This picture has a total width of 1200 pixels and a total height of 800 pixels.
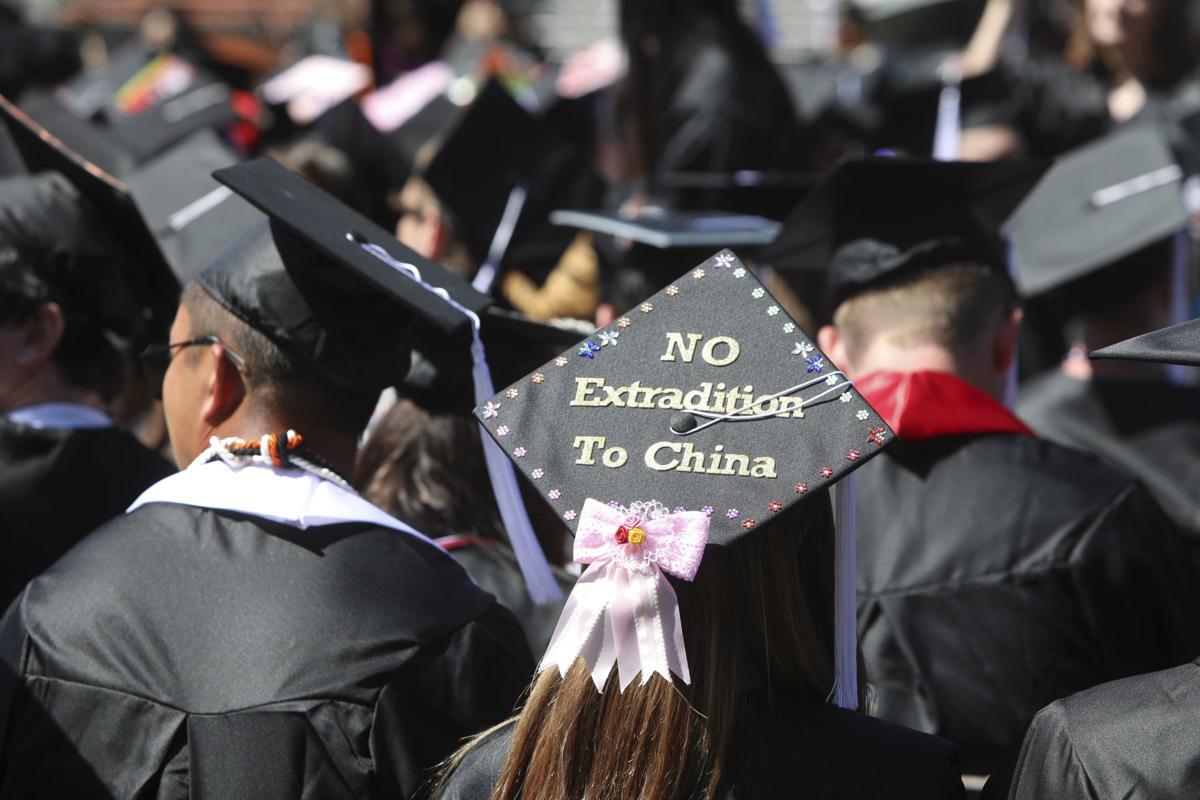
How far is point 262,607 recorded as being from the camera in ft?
7.22

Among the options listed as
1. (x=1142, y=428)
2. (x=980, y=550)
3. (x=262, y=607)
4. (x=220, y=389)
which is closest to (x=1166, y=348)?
(x=980, y=550)

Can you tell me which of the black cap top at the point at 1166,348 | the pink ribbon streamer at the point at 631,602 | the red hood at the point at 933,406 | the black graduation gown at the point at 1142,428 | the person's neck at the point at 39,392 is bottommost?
the black graduation gown at the point at 1142,428

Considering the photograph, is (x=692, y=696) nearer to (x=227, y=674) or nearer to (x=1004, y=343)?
(x=227, y=674)

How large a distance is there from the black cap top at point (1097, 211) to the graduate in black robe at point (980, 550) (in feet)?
3.37

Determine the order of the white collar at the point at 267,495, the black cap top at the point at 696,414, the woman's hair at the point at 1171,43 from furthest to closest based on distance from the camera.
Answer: the woman's hair at the point at 1171,43 < the white collar at the point at 267,495 < the black cap top at the point at 696,414

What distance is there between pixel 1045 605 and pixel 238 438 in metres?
1.58

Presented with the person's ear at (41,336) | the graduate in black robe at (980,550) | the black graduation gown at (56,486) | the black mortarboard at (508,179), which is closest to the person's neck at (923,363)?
the graduate in black robe at (980,550)

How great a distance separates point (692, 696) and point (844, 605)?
1.06ft

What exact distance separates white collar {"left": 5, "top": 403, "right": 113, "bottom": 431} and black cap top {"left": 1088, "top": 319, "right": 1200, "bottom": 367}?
2164 millimetres

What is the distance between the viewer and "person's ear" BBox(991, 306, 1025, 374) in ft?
10.2

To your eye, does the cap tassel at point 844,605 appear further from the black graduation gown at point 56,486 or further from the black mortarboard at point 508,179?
the black mortarboard at point 508,179

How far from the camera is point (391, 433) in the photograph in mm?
3184

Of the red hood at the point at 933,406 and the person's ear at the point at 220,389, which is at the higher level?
the person's ear at the point at 220,389

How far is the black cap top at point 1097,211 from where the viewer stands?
392 cm
